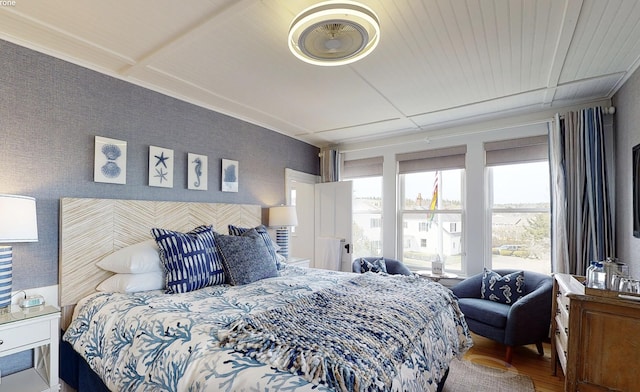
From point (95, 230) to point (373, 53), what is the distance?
243 cm

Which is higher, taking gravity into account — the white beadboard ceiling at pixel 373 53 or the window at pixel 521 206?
the white beadboard ceiling at pixel 373 53

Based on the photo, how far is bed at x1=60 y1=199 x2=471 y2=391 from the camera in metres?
1.15

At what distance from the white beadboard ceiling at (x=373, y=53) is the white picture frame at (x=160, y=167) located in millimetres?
569

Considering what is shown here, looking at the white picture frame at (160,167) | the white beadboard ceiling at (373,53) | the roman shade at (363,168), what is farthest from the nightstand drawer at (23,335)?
the roman shade at (363,168)

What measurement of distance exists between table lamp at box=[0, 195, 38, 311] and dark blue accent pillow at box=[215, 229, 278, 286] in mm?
1137

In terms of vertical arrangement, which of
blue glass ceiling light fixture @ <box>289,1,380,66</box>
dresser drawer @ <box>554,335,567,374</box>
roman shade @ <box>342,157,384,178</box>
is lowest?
dresser drawer @ <box>554,335,567,374</box>

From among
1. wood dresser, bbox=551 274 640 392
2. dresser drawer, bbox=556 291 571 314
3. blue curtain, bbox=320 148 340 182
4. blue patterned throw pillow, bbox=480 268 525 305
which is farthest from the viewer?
blue curtain, bbox=320 148 340 182

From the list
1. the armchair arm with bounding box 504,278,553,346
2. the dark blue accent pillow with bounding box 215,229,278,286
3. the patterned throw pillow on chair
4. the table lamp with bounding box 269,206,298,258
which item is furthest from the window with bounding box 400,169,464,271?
the dark blue accent pillow with bounding box 215,229,278,286

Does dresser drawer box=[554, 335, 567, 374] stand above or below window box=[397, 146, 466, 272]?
below

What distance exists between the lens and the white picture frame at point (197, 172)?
2971mm

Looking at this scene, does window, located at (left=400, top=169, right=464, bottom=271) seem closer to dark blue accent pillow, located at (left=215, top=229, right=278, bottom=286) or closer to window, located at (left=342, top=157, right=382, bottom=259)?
window, located at (left=342, top=157, right=382, bottom=259)

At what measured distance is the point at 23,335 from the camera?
1.69 metres

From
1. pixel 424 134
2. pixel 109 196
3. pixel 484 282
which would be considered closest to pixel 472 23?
pixel 424 134

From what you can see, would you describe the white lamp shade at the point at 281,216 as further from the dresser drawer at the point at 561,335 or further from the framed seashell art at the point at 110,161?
the dresser drawer at the point at 561,335
